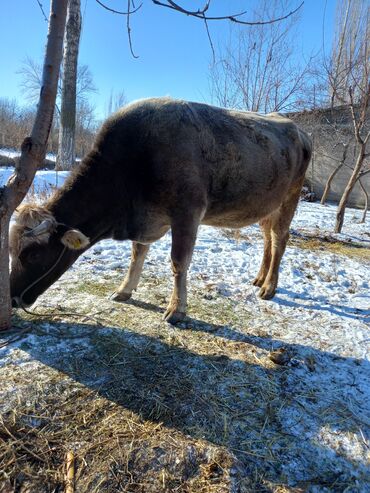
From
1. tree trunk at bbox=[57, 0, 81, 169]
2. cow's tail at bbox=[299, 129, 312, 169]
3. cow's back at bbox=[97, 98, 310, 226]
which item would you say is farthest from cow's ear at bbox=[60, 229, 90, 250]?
tree trunk at bbox=[57, 0, 81, 169]

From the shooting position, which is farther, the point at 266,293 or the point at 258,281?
the point at 258,281

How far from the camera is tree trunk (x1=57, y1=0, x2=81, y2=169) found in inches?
353

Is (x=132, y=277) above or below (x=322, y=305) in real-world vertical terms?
above

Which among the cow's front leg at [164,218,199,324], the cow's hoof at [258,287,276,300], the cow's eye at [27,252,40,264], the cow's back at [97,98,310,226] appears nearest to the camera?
the cow's eye at [27,252,40,264]

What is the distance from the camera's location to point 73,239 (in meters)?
2.80

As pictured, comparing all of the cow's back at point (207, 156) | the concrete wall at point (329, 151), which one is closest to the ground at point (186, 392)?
the cow's back at point (207, 156)

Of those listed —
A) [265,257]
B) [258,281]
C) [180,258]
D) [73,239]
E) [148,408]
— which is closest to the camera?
[148,408]

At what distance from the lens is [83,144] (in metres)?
27.0

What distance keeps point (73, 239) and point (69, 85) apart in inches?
331

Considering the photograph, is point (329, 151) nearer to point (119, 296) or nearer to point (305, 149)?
point (305, 149)

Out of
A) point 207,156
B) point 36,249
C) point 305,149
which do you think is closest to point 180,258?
point 207,156

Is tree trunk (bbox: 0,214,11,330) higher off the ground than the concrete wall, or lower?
lower

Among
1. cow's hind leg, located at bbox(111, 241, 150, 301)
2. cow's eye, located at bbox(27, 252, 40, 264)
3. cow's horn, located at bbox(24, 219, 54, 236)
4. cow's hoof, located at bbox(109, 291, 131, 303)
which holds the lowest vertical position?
cow's hoof, located at bbox(109, 291, 131, 303)

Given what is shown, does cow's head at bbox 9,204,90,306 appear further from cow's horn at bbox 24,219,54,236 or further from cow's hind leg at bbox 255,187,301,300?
cow's hind leg at bbox 255,187,301,300
